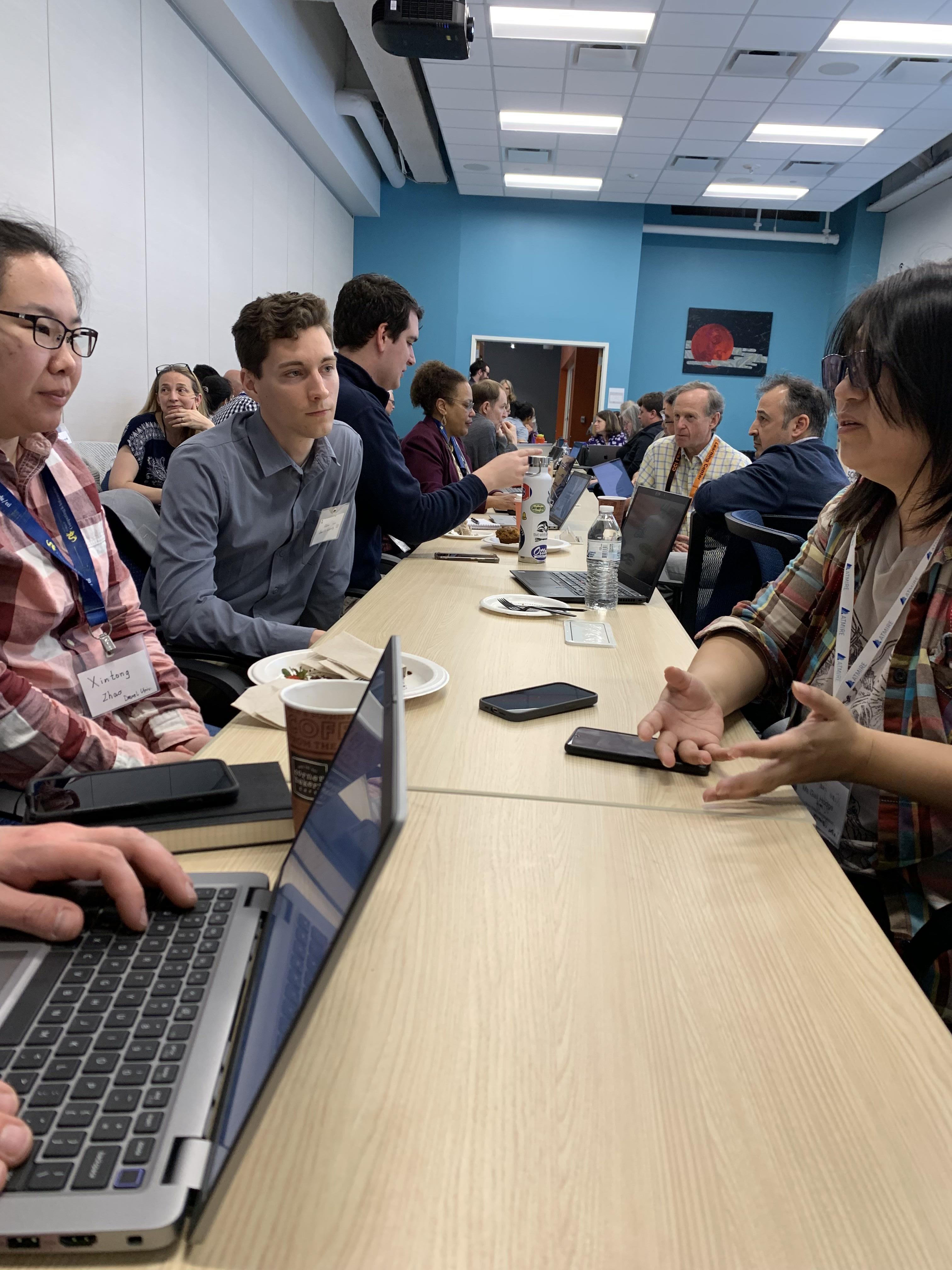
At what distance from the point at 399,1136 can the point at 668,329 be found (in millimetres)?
11112

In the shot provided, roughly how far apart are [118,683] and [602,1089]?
42.3 inches

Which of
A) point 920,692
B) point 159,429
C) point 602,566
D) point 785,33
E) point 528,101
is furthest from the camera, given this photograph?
point 528,101

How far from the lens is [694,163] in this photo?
8102 millimetres

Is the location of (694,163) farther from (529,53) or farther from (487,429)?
(487,429)

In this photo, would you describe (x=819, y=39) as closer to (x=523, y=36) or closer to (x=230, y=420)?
(x=523, y=36)

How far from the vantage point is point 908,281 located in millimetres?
1135

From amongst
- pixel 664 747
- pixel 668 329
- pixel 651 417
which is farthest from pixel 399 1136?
pixel 668 329

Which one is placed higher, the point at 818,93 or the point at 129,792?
the point at 818,93

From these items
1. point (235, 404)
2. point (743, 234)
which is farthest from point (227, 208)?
point (743, 234)

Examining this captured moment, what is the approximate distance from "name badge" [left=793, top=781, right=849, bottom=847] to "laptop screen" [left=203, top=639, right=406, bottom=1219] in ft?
2.49

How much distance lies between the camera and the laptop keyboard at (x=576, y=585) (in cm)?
211

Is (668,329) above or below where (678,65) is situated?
below

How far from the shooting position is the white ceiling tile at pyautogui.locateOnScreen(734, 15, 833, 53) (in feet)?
17.0

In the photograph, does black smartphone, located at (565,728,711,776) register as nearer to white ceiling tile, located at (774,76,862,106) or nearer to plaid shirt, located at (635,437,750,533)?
plaid shirt, located at (635,437,750,533)
